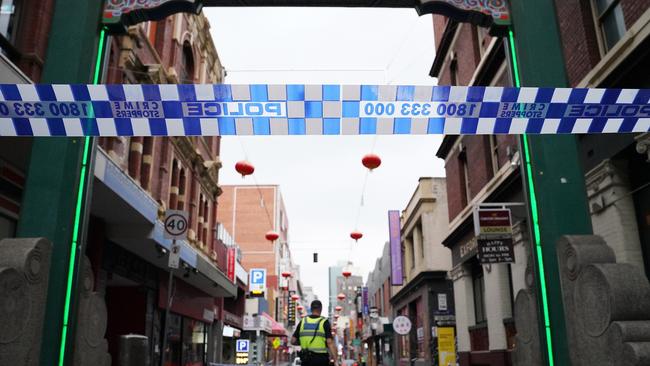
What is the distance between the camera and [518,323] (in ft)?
21.5

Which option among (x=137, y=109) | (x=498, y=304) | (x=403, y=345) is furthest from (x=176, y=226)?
(x=403, y=345)

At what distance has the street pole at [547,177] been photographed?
→ 5.88 m

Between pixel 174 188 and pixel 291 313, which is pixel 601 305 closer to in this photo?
pixel 174 188


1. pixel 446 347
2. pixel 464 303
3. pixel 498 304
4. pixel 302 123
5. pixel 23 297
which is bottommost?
pixel 446 347

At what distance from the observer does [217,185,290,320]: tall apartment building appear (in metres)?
67.2

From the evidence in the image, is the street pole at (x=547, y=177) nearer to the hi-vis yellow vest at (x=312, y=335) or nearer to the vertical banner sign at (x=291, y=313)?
the hi-vis yellow vest at (x=312, y=335)

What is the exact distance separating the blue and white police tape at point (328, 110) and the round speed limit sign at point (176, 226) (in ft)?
15.6

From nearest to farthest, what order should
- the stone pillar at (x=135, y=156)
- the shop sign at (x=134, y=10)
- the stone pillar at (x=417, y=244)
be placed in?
the shop sign at (x=134, y=10)
the stone pillar at (x=135, y=156)
the stone pillar at (x=417, y=244)

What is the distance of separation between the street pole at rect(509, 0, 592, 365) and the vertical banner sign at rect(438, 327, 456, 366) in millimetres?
15964

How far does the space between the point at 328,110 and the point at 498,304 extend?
36.5ft

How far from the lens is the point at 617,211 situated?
870 cm

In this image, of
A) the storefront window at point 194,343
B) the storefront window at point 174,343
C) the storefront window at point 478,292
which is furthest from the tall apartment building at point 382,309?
the storefront window at point 174,343

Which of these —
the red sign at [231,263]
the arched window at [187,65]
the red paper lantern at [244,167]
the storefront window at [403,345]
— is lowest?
the storefront window at [403,345]

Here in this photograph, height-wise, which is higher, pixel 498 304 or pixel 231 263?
pixel 231 263
